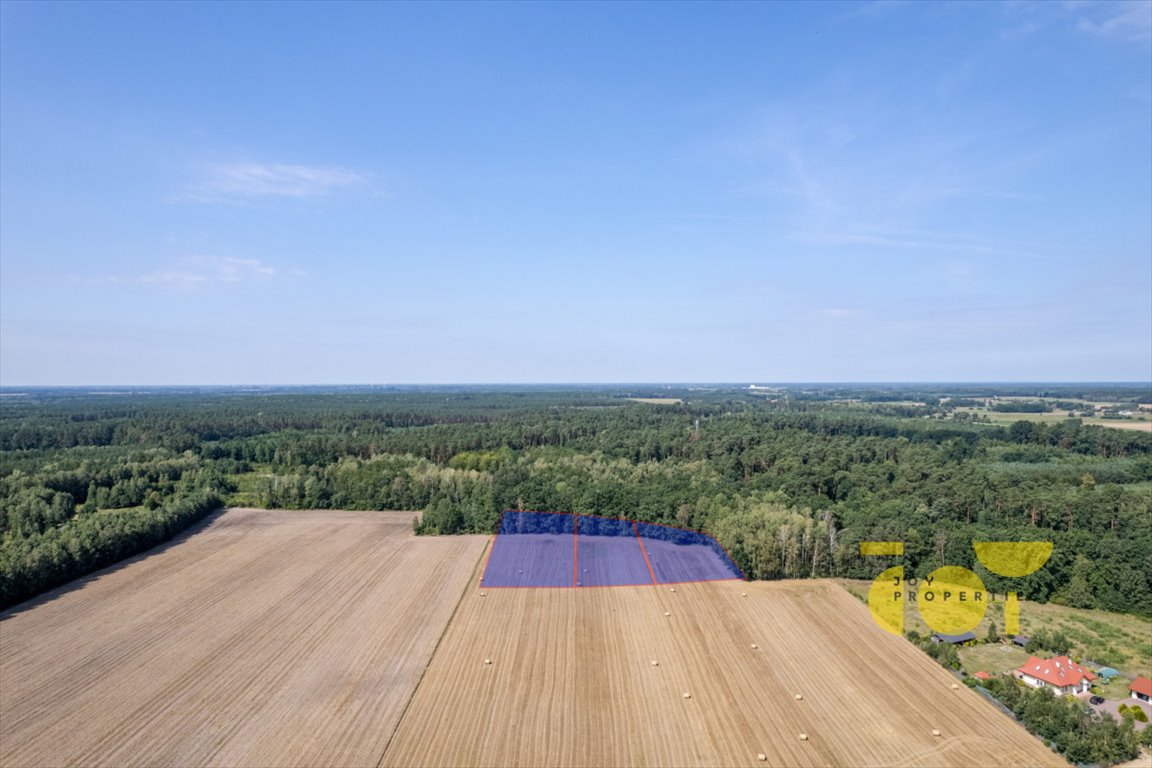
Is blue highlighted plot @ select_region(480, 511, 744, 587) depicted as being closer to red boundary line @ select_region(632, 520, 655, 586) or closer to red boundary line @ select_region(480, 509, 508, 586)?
red boundary line @ select_region(632, 520, 655, 586)

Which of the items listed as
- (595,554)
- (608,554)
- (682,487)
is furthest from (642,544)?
(682,487)

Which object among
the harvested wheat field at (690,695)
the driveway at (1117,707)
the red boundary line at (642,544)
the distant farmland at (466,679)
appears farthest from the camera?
the red boundary line at (642,544)

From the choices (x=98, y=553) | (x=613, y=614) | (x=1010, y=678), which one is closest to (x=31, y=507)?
(x=98, y=553)

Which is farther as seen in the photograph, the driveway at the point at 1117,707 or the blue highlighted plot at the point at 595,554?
the blue highlighted plot at the point at 595,554

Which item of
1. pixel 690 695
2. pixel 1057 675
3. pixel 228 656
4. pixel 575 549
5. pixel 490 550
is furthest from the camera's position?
pixel 575 549

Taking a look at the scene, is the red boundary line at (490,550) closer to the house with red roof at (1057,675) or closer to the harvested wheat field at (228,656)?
the harvested wheat field at (228,656)

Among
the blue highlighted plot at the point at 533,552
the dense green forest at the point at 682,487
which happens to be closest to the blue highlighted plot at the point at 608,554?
the blue highlighted plot at the point at 533,552

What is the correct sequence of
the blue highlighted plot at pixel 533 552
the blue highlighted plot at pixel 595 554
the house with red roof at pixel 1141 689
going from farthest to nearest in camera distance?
the blue highlighted plot at pixel 595 554 → the blue highlighted plot at pixel 533 552 → the house with red roof at pixel 1141 689

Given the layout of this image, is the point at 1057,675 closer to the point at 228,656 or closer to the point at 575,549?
the point at 575,549
